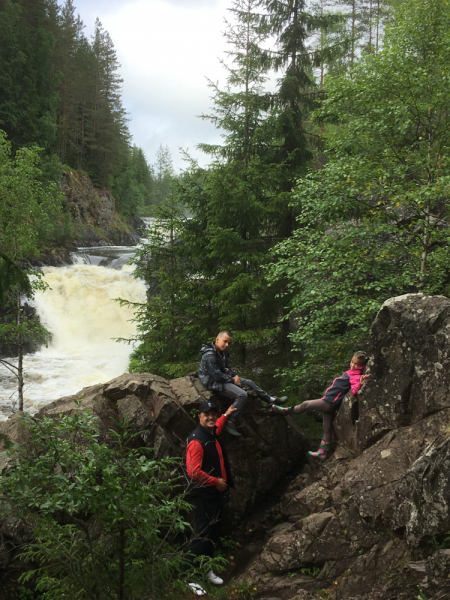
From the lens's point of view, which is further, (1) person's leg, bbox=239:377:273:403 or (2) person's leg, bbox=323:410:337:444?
(1) person's leg, bbox=239:377:273:403

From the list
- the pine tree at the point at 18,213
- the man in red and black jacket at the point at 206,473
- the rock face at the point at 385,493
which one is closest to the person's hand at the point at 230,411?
the man in red and black jacket at the point at 206,473

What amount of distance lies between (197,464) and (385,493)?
2.50 m

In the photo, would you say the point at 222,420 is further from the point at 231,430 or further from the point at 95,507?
the point at 95,507

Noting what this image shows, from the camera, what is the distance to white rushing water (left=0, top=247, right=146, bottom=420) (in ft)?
54.7

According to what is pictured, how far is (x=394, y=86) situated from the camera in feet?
27.1

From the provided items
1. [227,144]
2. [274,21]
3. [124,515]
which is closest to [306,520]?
[124,515]

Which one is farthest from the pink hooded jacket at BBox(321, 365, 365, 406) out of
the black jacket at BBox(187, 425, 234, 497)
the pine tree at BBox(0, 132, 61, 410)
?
the pine tree at BBox(0, 132, 61, 410)

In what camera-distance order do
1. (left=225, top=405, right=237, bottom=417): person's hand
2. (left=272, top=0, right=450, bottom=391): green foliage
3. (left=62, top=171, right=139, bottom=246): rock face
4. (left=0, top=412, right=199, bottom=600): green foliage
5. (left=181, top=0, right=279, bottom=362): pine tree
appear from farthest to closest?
1. (left=62, top=171, right=139, bottom=246): rock face
2. (left=181, top=0, right=279, bottom=362): pine tree
3. (left=272, top=0, right=450, bottom=391): green foliage
4. (left=225, top=405, right=237, bottom=417): person's hand
5. (left=0, top=412, right=199, bottom=600): green foliage

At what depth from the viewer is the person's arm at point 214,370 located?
7.02 metres

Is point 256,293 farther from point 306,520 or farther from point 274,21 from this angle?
point 274,21

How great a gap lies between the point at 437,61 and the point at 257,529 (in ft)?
32.9

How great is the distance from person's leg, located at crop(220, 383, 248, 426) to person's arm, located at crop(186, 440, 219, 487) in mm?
1713

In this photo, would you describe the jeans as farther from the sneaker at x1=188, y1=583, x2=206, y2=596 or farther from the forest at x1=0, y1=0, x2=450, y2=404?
the sneaker at x1=188, y1=583, x2=206, y2=596

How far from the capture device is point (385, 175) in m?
7.91
